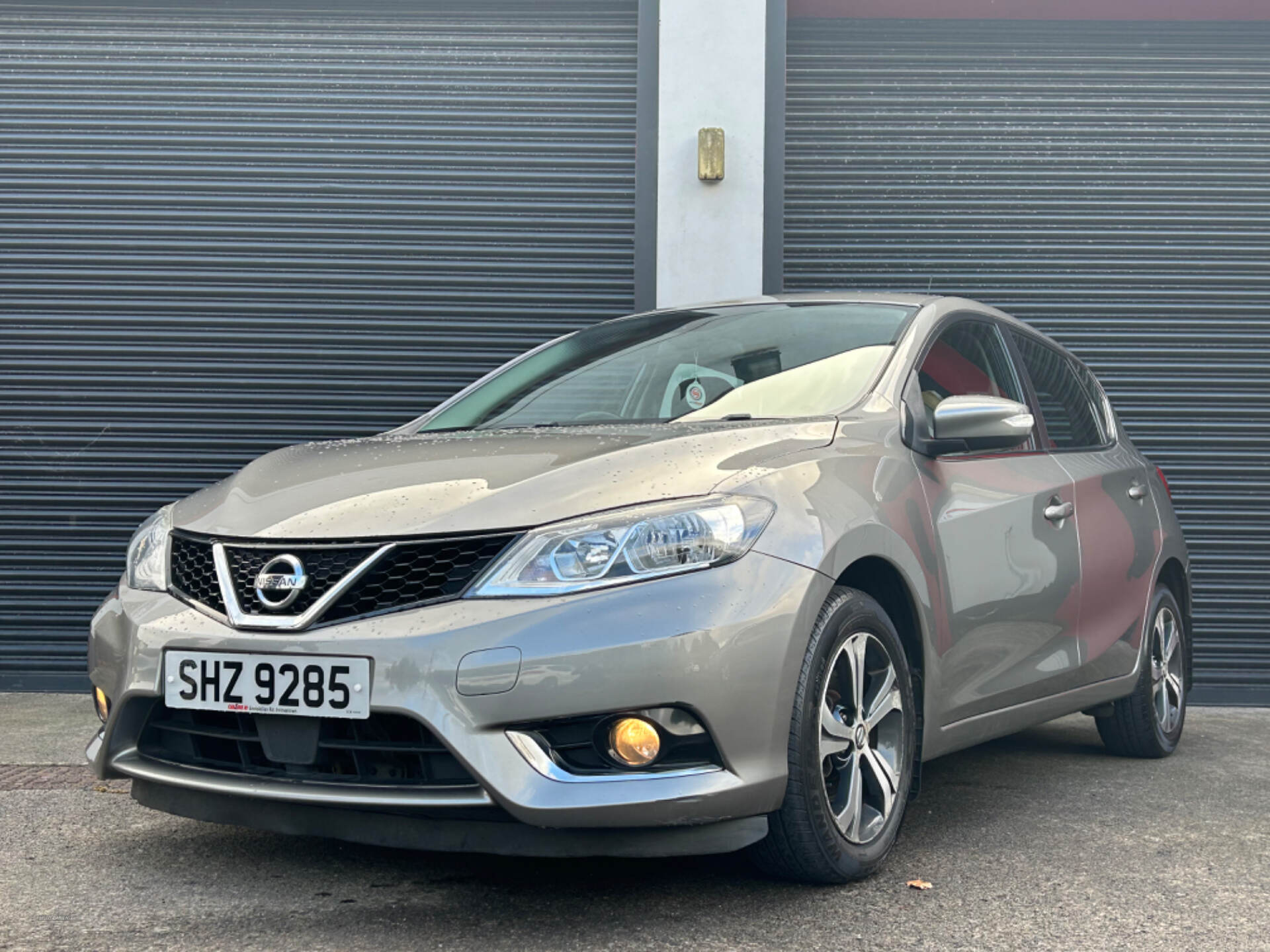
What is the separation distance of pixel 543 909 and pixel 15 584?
479cm

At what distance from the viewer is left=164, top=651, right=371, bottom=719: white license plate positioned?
8.98ft

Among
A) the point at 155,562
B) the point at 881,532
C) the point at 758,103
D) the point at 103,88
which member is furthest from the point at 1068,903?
the point at 103,88

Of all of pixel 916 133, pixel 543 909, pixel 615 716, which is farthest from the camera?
Result: pixel 916 133

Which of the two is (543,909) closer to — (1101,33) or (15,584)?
(15,584)

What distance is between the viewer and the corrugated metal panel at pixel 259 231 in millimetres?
6871

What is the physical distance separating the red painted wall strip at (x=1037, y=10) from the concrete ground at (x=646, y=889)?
4.50 metres

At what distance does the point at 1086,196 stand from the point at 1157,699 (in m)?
3.14

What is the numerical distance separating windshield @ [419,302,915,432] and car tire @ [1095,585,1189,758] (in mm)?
1773

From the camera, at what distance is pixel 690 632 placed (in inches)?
108

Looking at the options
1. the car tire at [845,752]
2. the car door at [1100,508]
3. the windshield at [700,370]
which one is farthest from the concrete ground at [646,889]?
the windshield at [700,370]

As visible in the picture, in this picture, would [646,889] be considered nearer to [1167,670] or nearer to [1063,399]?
[1063,399]

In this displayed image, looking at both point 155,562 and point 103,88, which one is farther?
point 103,88

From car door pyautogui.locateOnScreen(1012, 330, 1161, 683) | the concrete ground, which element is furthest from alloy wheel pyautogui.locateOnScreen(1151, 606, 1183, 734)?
the concrete ground

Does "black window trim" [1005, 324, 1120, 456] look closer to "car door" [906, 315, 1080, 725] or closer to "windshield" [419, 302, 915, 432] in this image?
"car door" [906, 315, 1080, 725]
